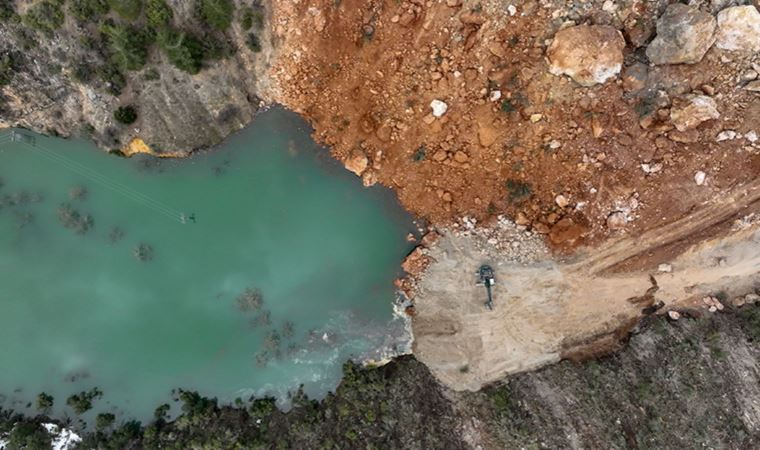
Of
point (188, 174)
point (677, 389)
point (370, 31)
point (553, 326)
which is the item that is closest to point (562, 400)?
point (553, 326)

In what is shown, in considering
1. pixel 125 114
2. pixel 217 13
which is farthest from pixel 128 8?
pixel 125 114

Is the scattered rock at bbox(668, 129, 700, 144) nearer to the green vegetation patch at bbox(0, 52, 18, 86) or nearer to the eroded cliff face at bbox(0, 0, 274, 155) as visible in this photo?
the eroded cliff face at bbox(0, 0, 274, 155)

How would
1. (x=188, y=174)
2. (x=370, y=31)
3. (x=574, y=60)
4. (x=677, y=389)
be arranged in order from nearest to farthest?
(x=574, y=60) → (x=677, y=389) → (x=370, y=31) → (x=188, y=174)

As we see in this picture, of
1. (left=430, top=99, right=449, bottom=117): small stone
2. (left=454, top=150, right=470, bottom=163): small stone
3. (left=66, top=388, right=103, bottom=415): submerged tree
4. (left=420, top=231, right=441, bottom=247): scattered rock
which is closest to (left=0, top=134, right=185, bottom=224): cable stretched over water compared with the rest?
(left=66, top=388, right=103, bottom=415): submerged tree

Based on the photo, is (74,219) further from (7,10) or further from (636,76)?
(636,76)

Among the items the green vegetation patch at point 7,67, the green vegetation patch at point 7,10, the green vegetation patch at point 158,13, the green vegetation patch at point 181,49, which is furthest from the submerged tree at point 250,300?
the green vegetation patch at point 7,10

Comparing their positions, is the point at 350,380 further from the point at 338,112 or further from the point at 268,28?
the point at 268,28

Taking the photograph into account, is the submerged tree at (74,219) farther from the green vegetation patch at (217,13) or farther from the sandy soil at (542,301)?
the sandy soil at (542,301)
